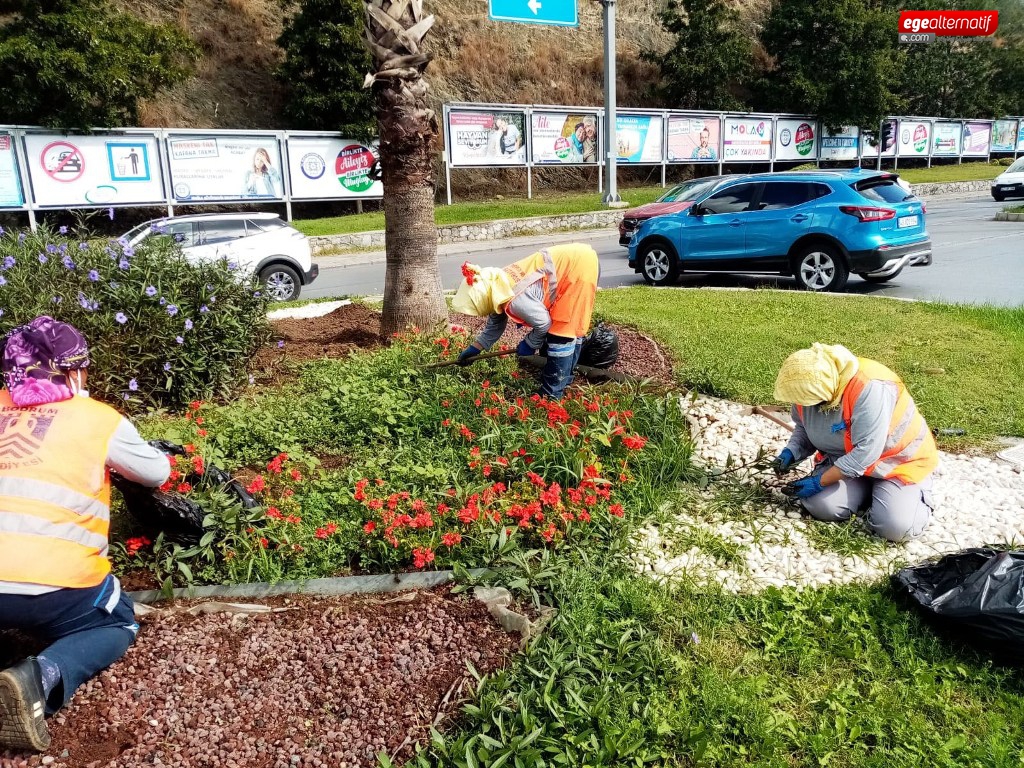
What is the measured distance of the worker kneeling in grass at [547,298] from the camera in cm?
529

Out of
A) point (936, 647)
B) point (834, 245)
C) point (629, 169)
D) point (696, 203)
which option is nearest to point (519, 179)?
point (629, 169)

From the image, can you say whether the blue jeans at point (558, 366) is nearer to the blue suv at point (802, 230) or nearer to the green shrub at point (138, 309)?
the green shrub at point (138, 309)

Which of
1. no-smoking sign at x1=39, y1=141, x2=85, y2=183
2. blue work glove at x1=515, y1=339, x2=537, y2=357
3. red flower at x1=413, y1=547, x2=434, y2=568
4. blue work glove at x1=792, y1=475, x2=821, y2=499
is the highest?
no-smoking sign at x1=39, y1=141, x2=85, y2=183

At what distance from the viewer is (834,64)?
1355 inches

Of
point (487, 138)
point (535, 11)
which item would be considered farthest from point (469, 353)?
point (487, 138)

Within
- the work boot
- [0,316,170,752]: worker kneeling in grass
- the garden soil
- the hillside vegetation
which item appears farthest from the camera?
the hillside vegetation

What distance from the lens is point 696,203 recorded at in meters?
12.6

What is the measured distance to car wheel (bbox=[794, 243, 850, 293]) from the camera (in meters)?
11.1

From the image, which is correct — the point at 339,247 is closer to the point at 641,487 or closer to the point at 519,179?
the point at 519,179

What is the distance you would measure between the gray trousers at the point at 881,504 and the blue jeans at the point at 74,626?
3.40 metres

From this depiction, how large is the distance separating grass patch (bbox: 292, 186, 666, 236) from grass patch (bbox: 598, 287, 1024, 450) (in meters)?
11.8

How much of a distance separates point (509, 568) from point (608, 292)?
797 cm

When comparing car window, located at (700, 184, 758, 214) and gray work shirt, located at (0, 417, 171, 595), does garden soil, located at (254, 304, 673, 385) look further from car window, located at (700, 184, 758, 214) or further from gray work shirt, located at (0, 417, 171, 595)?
car window, located at (700, 184, 758, 214)

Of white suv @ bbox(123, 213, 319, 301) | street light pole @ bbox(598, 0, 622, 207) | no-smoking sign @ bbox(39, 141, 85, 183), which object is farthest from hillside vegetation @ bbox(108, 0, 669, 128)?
white suv @ bbox(123, 213, 319, 301)
